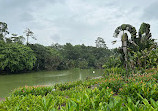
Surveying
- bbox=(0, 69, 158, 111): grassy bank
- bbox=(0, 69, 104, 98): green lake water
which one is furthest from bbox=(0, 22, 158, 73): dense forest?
bbox=(0, 69, 158, 111): grassy bank

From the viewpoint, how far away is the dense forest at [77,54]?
38.4ft

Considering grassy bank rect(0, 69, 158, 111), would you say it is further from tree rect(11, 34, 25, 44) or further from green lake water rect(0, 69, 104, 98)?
tree rect(11, 34, 25, 44)

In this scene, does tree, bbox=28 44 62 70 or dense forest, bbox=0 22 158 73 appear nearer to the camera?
dense forest, bbox=0 22 158 73

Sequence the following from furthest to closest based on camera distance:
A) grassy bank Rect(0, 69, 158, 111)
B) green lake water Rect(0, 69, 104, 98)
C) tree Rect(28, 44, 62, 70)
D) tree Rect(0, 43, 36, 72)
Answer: tree Rect(28, 44, 62, 70)
tree Rect(0, 43, 36, 72)
green lake water Rect(0, 69, 104, 98)
grassy bank Rect(0, 69, 158, 111)

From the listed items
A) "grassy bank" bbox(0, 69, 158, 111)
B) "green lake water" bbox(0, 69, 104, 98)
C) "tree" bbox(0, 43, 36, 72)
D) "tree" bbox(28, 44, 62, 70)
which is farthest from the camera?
"tree" bbox(28, 44, 62, 70)

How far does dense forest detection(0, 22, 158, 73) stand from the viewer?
38.4ft

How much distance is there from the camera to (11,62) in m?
20.7

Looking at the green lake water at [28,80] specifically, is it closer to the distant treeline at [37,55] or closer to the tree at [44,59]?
the distant treeline at [37,55]

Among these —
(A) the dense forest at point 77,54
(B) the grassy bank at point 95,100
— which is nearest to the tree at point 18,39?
(A) the dense forest at point 77,54

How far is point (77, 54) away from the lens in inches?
1658

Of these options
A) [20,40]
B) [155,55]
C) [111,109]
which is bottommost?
[111,109]

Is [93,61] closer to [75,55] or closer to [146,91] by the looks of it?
[75,55]

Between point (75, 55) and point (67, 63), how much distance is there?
700 centimetres

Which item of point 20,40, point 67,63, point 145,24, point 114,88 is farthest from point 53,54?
point 114,88
